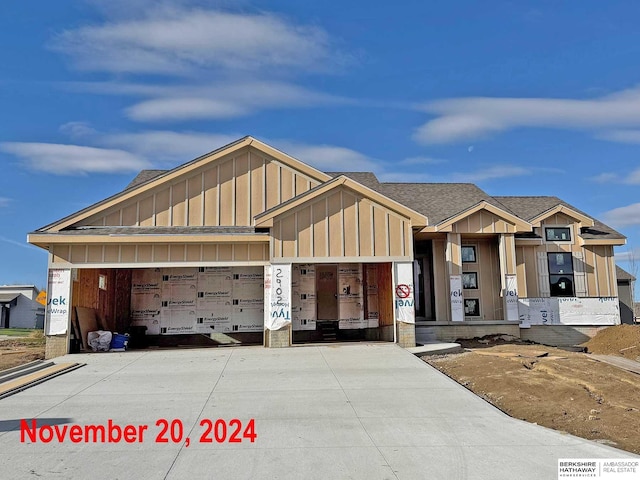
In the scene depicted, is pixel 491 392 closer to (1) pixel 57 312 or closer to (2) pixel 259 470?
(2) pixel 259 470

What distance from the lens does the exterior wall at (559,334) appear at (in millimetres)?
18547

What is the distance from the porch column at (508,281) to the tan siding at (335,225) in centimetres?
747

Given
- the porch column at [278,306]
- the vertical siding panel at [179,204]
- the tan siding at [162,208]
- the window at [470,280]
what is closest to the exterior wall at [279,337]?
the porch column at [278,306]

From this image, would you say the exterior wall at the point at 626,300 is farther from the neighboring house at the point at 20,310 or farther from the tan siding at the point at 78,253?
the neighboring house at the point at 20,310

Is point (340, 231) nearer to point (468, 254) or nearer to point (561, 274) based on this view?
point (468, 254)

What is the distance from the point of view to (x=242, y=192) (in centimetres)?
1633

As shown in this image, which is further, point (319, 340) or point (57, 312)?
point (319, 340)

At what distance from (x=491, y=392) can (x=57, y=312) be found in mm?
11795

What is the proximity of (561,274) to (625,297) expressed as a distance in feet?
19.5

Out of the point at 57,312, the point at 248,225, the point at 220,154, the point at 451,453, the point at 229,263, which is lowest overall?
the point at 451,453

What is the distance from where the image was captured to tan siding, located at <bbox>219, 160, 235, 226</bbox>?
15992 millimetres

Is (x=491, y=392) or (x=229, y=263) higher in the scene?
(x=229, y=263)

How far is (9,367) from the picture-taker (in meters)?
12.1

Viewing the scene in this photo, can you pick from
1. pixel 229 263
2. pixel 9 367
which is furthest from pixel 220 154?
pixel 9 367
